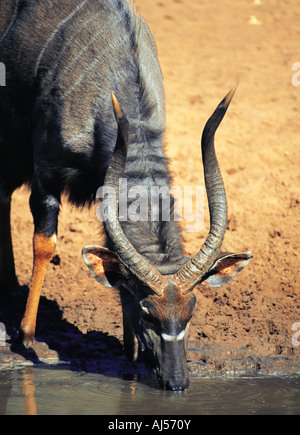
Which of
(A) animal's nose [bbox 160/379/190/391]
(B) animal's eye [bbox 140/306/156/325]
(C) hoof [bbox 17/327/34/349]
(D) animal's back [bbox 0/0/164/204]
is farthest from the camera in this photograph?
(C) hoof [bbox 17/327/34/349]

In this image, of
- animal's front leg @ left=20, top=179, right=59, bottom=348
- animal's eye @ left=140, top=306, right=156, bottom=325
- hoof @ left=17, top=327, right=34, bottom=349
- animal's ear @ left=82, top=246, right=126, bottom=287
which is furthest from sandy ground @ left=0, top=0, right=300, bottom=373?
animal's ear @ left=82, top=246, right=126, bottom=287

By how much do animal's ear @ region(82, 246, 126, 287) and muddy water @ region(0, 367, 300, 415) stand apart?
0.82 m

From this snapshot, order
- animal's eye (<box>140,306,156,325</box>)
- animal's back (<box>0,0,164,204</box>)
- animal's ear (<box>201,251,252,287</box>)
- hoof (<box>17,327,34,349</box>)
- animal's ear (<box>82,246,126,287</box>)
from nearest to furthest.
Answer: animal's eye (<box>140,306,156,325</box>) → animal's ear (<box>82,246,126,287</box>) → animal's ear (<box>201,251,252,287</box>) → animal's back (<box>0,0,164,204</box>) → hoof (<box>17,327,34,349</box>)

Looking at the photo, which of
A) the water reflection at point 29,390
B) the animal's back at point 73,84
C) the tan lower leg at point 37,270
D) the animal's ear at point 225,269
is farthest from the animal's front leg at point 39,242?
the animal's ear at point 225,269

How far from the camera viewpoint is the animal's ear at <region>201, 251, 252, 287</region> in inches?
225

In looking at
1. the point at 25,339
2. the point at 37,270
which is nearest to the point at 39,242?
the point at 37,270

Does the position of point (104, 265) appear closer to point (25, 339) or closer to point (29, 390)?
point (29, 390)

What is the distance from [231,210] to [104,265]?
4014mm

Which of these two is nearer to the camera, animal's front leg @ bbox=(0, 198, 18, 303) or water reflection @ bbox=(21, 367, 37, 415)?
water reflection @ bbox=(21, 367, 37, 415)

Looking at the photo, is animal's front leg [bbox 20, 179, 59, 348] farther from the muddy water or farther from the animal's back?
the muddy water

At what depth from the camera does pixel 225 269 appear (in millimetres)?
5773

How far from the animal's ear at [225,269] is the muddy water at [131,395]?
31.5 inches

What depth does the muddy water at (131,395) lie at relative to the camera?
16.8ft

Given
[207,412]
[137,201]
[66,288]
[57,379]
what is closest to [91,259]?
[137,201]
